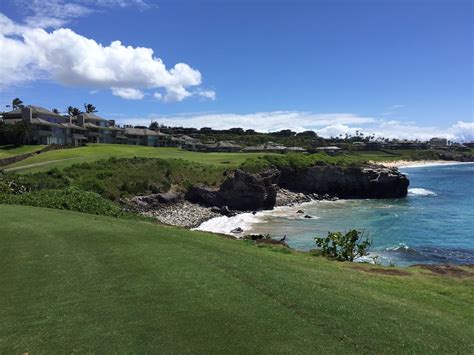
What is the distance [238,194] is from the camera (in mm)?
59438

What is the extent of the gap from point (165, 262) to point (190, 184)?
44.1 meters

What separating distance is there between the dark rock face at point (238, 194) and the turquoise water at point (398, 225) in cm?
320

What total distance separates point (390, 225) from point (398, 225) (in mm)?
851

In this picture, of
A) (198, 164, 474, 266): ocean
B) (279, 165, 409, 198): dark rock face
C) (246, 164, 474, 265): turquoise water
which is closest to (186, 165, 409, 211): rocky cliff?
(279, 165, 409, 198): dark rock face

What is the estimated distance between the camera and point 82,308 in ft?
31.1

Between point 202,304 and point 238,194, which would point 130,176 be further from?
point 202,304

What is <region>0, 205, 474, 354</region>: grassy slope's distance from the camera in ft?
26.9

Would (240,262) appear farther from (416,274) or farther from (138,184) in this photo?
(138,184)

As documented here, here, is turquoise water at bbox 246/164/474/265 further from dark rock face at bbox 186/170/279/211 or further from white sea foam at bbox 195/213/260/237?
dark rock face at bbox 186/170/279/211

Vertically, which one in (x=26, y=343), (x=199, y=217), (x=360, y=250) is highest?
(x=26, y=343)

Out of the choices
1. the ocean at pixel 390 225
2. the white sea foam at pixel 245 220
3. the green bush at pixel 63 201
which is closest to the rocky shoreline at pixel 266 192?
the white sea foam at pixel 245 220

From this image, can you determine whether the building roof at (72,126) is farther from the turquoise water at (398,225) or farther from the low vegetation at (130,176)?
the turquoise water at (398,225)

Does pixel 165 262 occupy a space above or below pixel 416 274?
above

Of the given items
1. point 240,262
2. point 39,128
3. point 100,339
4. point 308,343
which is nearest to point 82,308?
point 100,339
